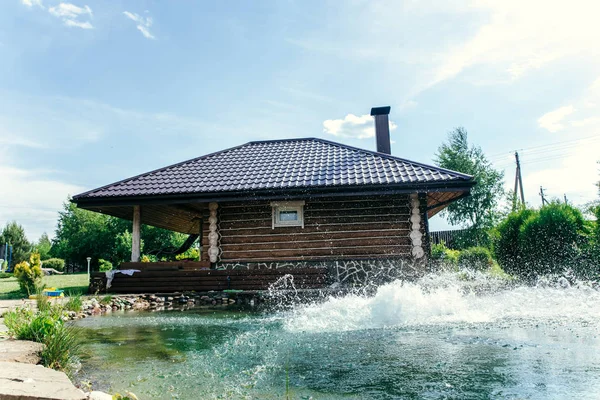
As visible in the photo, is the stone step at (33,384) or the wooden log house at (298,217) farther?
the wooden log house at (298,217)

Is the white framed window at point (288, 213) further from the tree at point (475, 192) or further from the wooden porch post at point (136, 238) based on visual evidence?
the tree at point (475, 192)

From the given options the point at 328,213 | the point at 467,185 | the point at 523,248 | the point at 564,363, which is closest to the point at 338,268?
the point at 328,213

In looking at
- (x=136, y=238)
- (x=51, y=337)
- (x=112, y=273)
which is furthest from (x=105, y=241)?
(x=51, y=337)

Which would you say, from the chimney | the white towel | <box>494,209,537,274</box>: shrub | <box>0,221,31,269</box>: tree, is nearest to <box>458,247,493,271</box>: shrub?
<box>494,209,537,274</box>: shrub

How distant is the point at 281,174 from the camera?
10.7m

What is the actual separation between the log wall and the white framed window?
12 centimetres

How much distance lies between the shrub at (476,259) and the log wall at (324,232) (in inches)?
247

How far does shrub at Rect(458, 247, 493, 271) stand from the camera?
15.1 meters

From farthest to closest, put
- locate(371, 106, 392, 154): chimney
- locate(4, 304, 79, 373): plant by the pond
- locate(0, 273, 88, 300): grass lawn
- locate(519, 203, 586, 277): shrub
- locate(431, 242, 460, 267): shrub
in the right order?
locate(431, 242, 460, 267): shrub
locate(371, 106, 392, 154): chimney
locate(519, 203, 586, 277): shrub
locate(0, 273, 88, 300): grass lawn
locate(4, 304, 79, 373): plant by the pond

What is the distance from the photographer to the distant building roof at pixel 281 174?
9672 mm

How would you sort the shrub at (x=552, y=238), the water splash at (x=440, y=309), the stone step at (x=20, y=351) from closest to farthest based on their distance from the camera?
the stone step at (x=20, y=351) → the water splash at (x=440, y=309) → the shrub at (x=552, y=238)

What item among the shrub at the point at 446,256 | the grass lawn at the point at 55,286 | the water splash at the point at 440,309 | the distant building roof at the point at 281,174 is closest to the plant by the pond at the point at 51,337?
the water splash at the point at 440,309

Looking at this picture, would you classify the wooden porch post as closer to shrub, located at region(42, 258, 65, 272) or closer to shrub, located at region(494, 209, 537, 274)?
shrub, located at region(494, 209, 537, 274)

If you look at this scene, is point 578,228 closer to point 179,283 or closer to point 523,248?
point 523,248
